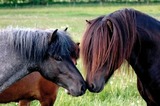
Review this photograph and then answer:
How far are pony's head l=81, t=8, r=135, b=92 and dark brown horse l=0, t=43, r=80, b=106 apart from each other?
143cm

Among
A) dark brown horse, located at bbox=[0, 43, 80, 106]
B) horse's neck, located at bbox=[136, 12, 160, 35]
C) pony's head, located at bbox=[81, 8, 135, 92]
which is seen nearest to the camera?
pony's head, located at bbox=[81, 8, 135, 92]

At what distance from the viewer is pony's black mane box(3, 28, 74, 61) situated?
454cm

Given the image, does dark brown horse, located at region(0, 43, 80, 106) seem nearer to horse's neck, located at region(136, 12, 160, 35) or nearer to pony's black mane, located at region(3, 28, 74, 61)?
pony's black mane, located at region(3, 28, 74, 61)

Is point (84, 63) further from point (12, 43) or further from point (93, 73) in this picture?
point (12, 43)

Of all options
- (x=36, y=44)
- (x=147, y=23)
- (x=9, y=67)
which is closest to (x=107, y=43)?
(x=147, y=23)

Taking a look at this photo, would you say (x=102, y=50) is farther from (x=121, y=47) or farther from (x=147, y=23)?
(x=147, y=23)

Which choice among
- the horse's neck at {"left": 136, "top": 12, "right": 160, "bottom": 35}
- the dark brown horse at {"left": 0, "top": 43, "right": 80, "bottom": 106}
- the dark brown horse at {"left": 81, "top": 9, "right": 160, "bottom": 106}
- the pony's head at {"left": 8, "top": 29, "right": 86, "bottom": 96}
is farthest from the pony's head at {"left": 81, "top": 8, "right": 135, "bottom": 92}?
the dark brown horse at {"left": 0, "top": 43, "right": 80, "bottom": 106}

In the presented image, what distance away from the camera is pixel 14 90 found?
5777 mm

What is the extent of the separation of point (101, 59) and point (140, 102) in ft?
9.41

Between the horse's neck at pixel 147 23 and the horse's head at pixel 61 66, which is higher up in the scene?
the horse's neck at pixel 147 23

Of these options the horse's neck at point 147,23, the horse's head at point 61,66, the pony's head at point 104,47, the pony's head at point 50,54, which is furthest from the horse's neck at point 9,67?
the horse's neck at point 147,23

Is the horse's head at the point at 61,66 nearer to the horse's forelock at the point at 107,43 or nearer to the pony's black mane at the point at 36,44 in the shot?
the pony's black mane at the point at 36,44

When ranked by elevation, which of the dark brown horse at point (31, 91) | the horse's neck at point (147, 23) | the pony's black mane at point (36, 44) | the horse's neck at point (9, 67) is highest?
the horse's neck at point (147, 23)

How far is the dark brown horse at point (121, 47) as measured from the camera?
14.0ft
